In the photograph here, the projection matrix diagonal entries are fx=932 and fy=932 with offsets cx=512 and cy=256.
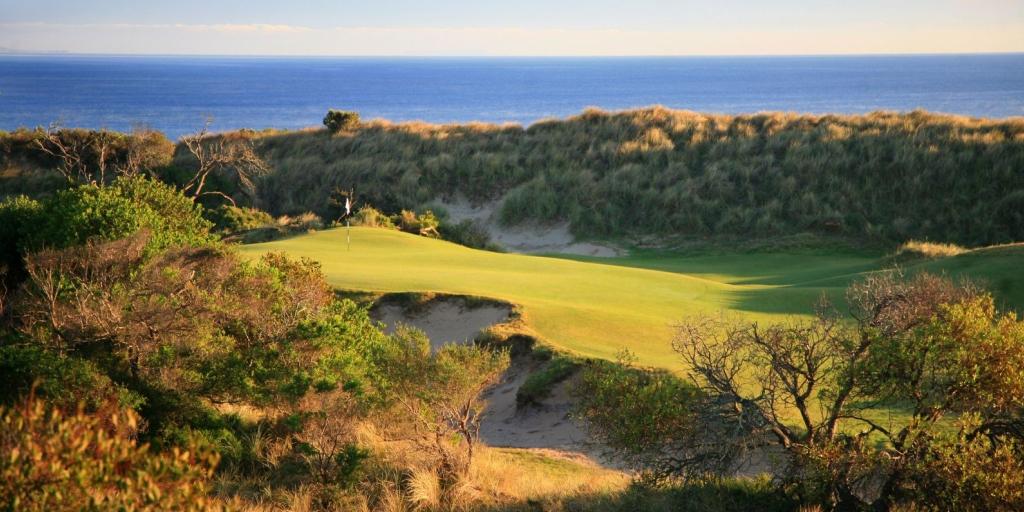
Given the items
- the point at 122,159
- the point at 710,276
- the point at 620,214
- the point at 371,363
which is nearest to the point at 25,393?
the point at 371,363

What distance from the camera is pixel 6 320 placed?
12.6 m

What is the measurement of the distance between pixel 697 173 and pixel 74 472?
111ft

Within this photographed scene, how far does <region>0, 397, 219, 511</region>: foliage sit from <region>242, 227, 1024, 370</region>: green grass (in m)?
8.21

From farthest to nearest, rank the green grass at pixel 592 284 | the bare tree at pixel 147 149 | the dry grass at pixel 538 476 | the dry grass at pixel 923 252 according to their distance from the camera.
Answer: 1. the bare tree at pixel 147 149
2. the dry grass at pixel 923 252
3. the green grass at pixel 592 284
4. the dry grass at pixel 538 476

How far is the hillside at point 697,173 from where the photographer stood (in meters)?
33.1

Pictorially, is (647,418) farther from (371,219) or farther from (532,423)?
(371,219)

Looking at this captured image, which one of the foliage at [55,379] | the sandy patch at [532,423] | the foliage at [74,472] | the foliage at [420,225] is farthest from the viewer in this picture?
the foliage at [420,225]

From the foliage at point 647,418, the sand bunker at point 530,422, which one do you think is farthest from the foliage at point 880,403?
the sand bunker at point 530,422

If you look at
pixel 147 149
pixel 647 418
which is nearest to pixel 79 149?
pixel 147 149

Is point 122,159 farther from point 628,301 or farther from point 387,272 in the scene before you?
point 628,301

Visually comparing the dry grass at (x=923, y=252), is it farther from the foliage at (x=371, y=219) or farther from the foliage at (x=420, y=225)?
the foliage at (x=371, y=219)

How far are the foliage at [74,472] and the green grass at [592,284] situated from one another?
8.21 m

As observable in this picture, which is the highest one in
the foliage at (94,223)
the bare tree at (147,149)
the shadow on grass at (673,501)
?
the foliage at (94,223)

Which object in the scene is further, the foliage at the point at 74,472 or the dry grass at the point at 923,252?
the dry grass at the point at 923,252
